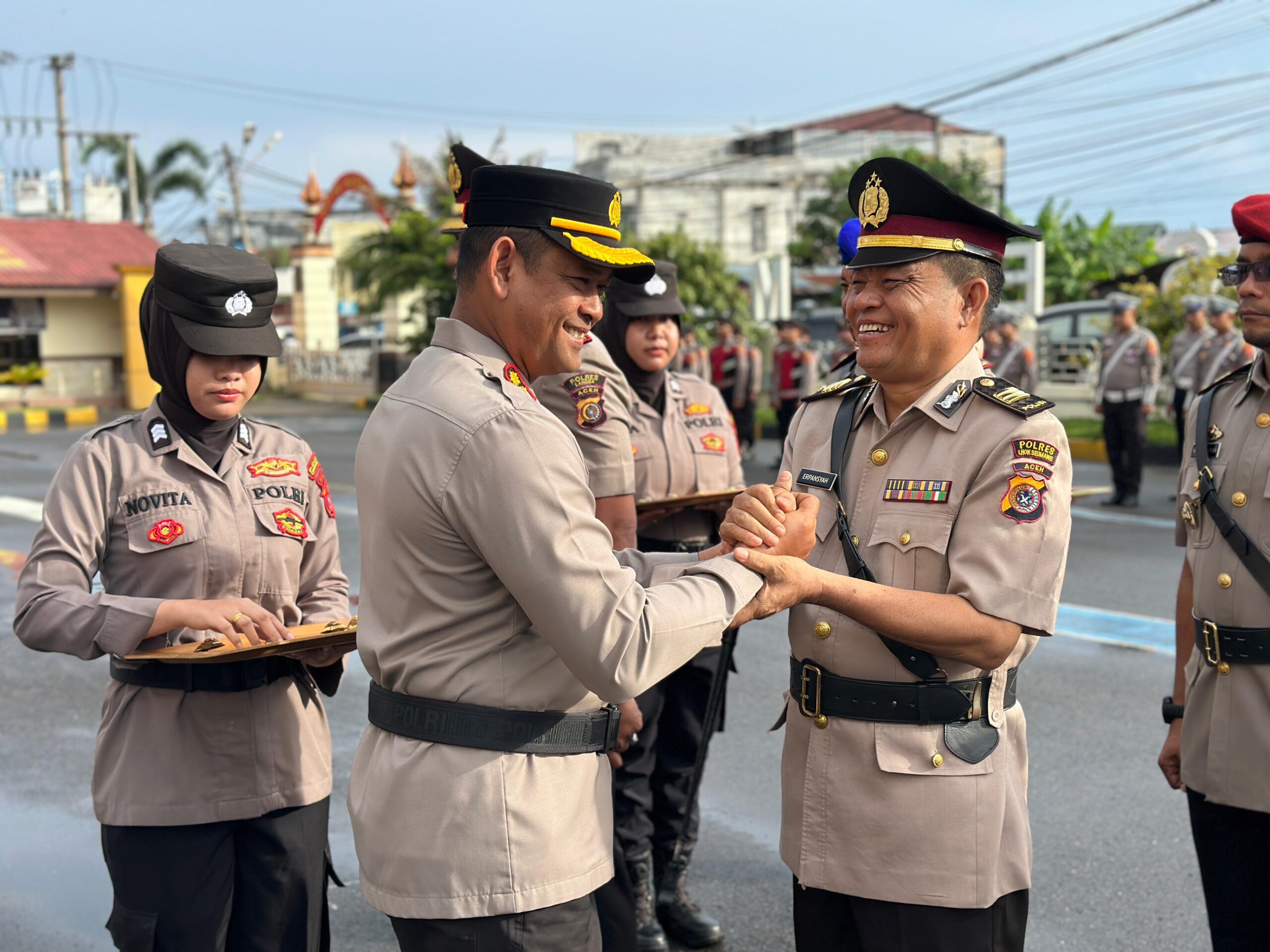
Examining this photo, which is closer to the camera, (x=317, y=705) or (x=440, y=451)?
(x=440, y=451)

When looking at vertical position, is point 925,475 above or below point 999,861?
above

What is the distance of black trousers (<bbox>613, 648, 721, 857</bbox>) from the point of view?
389cm

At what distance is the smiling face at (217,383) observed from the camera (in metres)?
2.78

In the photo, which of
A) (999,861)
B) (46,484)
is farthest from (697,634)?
(46,484)

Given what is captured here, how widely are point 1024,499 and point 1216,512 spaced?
38.1 inches

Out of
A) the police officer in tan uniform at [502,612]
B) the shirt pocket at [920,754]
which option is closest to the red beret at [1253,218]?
the shirt pocket at [920,754]

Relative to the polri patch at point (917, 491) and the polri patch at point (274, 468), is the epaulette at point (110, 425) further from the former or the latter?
the polri patch at point (917, 491)

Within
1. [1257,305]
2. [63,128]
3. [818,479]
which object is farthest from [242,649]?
[63,128]

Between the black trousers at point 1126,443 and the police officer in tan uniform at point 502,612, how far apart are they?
1072cm

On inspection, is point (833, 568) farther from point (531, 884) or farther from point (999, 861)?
point (531, 884)

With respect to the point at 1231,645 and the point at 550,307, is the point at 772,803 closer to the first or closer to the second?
the point at 1231,645

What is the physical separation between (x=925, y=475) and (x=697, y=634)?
23.8 inches

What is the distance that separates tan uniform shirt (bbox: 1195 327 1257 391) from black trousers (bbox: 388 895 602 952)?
36.5 feet

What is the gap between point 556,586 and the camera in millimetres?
1916
